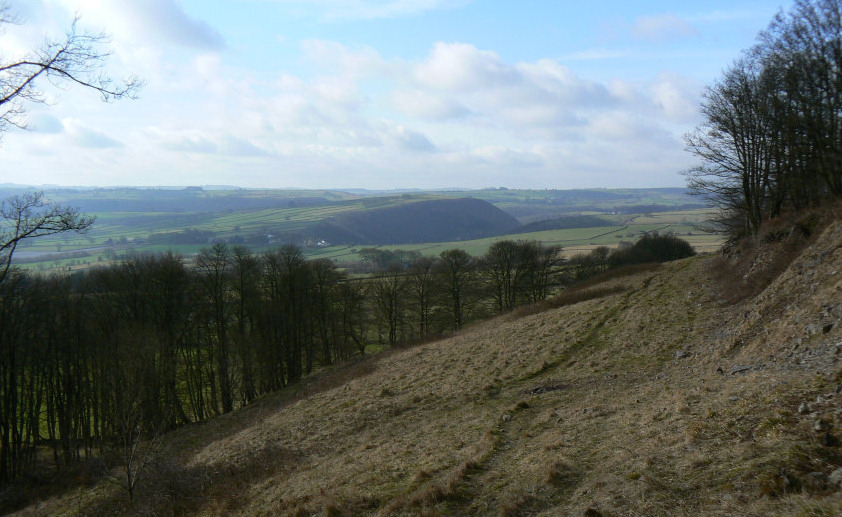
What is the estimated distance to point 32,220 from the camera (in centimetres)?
922

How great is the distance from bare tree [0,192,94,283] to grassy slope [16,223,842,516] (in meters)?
7.79

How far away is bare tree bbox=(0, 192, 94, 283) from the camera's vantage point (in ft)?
30.1

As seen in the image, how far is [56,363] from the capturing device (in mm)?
28000

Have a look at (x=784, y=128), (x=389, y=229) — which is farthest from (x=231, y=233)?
(x=784, y=128)

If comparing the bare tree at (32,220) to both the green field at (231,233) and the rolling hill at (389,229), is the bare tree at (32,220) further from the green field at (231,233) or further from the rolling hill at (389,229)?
the rolling hill at (389,229)

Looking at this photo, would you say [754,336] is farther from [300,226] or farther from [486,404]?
[300,226]

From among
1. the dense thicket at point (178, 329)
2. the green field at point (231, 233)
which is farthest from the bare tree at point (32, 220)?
the green field at point (231, 233)

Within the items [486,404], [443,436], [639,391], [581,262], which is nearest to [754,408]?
[639,391]

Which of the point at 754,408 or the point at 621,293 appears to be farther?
the point at 621,293

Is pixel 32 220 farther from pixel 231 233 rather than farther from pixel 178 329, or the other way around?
pixel 231 233

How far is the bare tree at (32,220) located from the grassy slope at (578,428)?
7.79m

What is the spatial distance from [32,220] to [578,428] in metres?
12.6

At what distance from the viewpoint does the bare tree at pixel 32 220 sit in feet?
30.1

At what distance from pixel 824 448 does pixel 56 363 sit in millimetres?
35349
